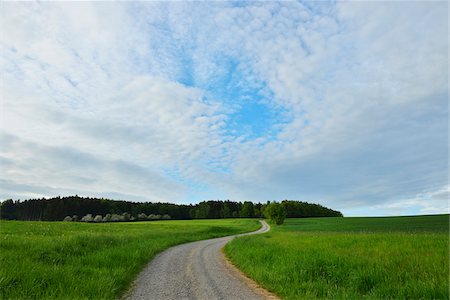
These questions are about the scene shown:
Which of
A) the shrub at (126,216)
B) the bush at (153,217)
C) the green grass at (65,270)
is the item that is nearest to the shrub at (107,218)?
the shrub at (126,216)

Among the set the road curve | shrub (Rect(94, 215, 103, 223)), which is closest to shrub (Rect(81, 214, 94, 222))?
shrub (Rect(94, 215, 103, 223))

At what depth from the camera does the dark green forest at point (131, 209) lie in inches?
5233

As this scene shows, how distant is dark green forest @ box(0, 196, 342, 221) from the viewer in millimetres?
132913

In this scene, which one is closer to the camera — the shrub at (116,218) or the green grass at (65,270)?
the green grass at (65,270)

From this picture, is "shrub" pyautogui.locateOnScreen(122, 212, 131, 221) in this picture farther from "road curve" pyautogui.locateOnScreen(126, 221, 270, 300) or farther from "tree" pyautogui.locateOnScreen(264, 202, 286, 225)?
"road curve" pyautogui.locateOnScreen(126, 221, 270, 300)

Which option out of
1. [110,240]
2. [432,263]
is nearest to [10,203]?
[110,240]

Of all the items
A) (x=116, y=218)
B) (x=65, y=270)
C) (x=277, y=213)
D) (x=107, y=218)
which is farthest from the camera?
(x=116, y=218)

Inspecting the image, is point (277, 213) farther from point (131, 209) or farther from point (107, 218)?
point (131, 209)

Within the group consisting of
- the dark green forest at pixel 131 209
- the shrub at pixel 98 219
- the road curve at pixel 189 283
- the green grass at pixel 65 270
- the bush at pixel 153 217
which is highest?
the dark green forest at pixel 131 209

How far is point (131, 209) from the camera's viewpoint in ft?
476

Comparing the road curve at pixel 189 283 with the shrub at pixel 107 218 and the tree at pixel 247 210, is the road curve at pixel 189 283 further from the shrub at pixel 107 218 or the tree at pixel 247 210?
the tree at pixel 247 210

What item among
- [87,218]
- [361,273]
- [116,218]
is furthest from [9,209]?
[361,273]

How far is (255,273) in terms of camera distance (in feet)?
48.3

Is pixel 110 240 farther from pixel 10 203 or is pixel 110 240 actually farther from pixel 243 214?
pixel 10 203
